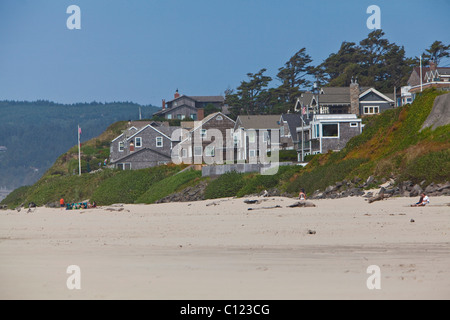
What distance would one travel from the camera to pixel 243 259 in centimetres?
1146

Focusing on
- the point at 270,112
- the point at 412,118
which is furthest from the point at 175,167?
the point at 270,112

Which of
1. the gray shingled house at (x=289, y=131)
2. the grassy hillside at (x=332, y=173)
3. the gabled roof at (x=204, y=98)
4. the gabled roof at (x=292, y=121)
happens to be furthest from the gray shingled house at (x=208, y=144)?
the gabled roof at (x=204, y=98)

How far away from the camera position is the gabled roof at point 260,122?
7162 cm

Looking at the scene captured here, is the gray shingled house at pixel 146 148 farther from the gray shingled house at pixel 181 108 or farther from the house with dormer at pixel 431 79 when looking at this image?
the gray shingled house at pixel 181 108

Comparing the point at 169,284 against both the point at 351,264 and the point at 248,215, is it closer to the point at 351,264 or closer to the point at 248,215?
the point at 351,264

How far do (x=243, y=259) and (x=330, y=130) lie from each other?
45916mm

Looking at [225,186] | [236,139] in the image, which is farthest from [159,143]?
[225,186]

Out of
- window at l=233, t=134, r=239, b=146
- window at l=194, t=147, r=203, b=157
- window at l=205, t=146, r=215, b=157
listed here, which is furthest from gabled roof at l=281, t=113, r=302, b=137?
window at l=194, t=147, r=203, b=157

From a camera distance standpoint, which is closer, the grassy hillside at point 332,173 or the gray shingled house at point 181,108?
the grassy hillside at point 332,173

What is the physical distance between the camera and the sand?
8781mm

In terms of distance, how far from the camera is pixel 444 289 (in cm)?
856

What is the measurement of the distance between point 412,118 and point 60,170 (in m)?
63.4

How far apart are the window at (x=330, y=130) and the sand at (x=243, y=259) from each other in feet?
120
